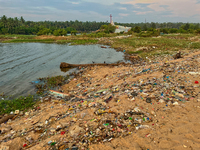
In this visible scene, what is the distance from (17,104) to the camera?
605 cm

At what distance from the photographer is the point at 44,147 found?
3.08 m

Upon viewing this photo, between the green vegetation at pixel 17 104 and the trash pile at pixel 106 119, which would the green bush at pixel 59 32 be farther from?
the trash pile at pixel 106 119

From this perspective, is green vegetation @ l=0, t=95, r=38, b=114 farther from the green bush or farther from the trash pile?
the green bush

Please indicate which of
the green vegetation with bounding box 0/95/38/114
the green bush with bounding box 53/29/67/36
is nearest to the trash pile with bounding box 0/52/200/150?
the green vegetation with bounding box 0/95/38/114

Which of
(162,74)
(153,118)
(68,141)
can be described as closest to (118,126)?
(153,118)

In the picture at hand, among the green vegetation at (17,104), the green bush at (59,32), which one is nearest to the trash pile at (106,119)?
the green vegetation at (17,104)

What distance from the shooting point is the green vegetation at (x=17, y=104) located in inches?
227

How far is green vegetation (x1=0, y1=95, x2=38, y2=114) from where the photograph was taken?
18.9ft

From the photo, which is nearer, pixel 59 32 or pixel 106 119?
pixel 106 119

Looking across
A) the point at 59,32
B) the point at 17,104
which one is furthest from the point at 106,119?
the point at 59,32

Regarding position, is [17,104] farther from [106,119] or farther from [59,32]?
[59,32]

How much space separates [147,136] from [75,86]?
5.82 meters

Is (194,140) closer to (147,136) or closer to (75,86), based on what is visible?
(147,136)

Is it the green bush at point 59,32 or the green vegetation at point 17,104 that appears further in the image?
the green bush at point 59,32
